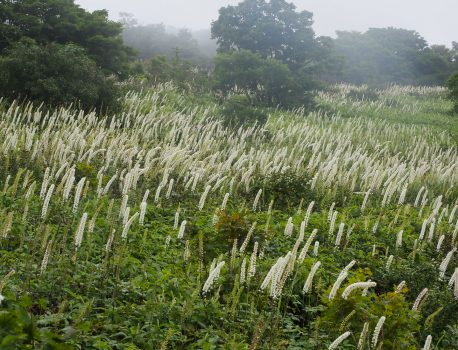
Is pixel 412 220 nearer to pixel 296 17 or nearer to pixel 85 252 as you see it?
pixel 85 252

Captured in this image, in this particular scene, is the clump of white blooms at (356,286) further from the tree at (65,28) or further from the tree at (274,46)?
the tree at (274,46)

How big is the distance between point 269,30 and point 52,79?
25.2 meters

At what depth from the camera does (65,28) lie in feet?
71.1

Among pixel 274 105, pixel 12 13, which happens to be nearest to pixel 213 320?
pixel 12 13

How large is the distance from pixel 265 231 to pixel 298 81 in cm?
2412

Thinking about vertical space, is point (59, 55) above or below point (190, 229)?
above

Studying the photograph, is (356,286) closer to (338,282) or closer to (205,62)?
(338,282)

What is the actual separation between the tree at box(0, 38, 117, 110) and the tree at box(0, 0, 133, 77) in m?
3.78

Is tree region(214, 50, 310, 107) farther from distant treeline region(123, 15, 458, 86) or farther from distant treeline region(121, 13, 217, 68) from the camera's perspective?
distant treeline region(121, 13, 217, 68)

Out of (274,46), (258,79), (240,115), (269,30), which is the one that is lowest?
(240,115)

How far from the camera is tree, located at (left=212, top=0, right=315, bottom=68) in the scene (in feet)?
120

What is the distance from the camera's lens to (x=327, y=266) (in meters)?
6.82

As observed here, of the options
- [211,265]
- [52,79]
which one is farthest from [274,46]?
[211,265]

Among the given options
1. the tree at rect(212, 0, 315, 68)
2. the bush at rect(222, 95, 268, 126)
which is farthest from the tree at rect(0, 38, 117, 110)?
the tree at rect(212, 0, 315, 68)
